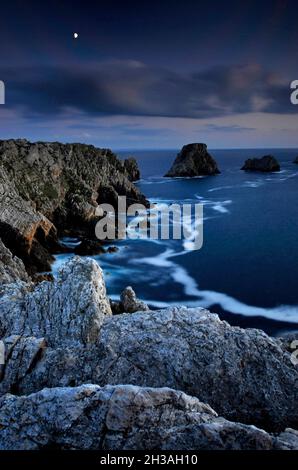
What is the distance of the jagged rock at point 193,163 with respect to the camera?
151075 mm

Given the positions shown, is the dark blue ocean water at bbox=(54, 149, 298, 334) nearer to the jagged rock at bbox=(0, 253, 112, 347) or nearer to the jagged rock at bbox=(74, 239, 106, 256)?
the jagged rock at bbox=(74, 239, 106, 256)

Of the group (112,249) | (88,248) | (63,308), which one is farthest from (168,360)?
(112,249)

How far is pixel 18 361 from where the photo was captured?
13.4 metres

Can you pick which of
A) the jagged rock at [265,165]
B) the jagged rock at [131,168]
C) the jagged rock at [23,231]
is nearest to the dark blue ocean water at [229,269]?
the jagged rock at [23,231]

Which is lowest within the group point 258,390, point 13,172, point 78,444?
point 258,390

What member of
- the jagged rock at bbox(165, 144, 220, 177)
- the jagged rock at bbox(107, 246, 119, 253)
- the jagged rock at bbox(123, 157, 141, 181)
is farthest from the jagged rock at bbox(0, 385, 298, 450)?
the jagged rock at bbox(165, 144, 220, 177)

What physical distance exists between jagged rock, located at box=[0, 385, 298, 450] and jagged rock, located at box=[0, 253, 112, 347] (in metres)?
5.02

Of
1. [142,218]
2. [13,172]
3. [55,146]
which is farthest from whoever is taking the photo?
[55,146]

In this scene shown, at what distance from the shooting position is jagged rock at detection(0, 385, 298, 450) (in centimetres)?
802

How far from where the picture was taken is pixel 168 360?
13352mm

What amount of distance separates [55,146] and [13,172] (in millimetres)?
22981

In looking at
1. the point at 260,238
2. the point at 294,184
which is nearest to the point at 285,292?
the point at 260,238

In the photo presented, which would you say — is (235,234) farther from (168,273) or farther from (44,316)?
(44,316)

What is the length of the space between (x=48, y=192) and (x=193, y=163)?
98689mm
